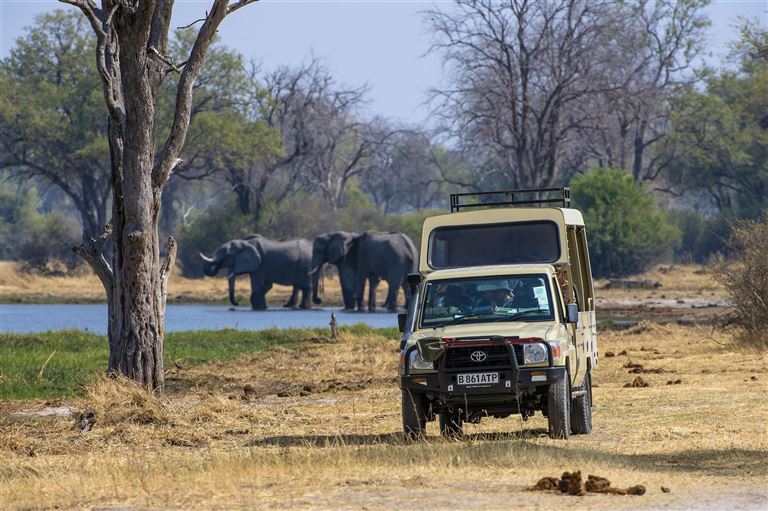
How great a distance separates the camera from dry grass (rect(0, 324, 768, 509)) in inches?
441

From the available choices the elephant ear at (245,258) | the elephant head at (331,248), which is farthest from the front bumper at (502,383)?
the elephant ear at (245,258)

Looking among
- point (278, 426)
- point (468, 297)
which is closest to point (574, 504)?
point (468, 297)

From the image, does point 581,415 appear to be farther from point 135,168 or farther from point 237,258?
point 237,258

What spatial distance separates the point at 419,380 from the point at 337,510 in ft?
13.5

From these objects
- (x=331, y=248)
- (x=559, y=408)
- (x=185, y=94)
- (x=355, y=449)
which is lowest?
(x=355, y=449)

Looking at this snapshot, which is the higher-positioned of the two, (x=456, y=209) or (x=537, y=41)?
(x=537, y=41)

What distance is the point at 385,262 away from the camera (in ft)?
181

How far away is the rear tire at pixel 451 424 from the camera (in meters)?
15.4

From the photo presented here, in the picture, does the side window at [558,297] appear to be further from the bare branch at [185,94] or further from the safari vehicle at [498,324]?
the bare branch at [185,94]

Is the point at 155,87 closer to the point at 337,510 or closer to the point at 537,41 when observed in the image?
the point at 337,510

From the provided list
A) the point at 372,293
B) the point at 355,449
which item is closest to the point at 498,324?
the point at 355,449

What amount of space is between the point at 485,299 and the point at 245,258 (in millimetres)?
42090

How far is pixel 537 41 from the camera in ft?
176

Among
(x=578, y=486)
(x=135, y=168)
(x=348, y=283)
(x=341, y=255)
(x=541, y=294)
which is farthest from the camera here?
(x=348, y=283)
